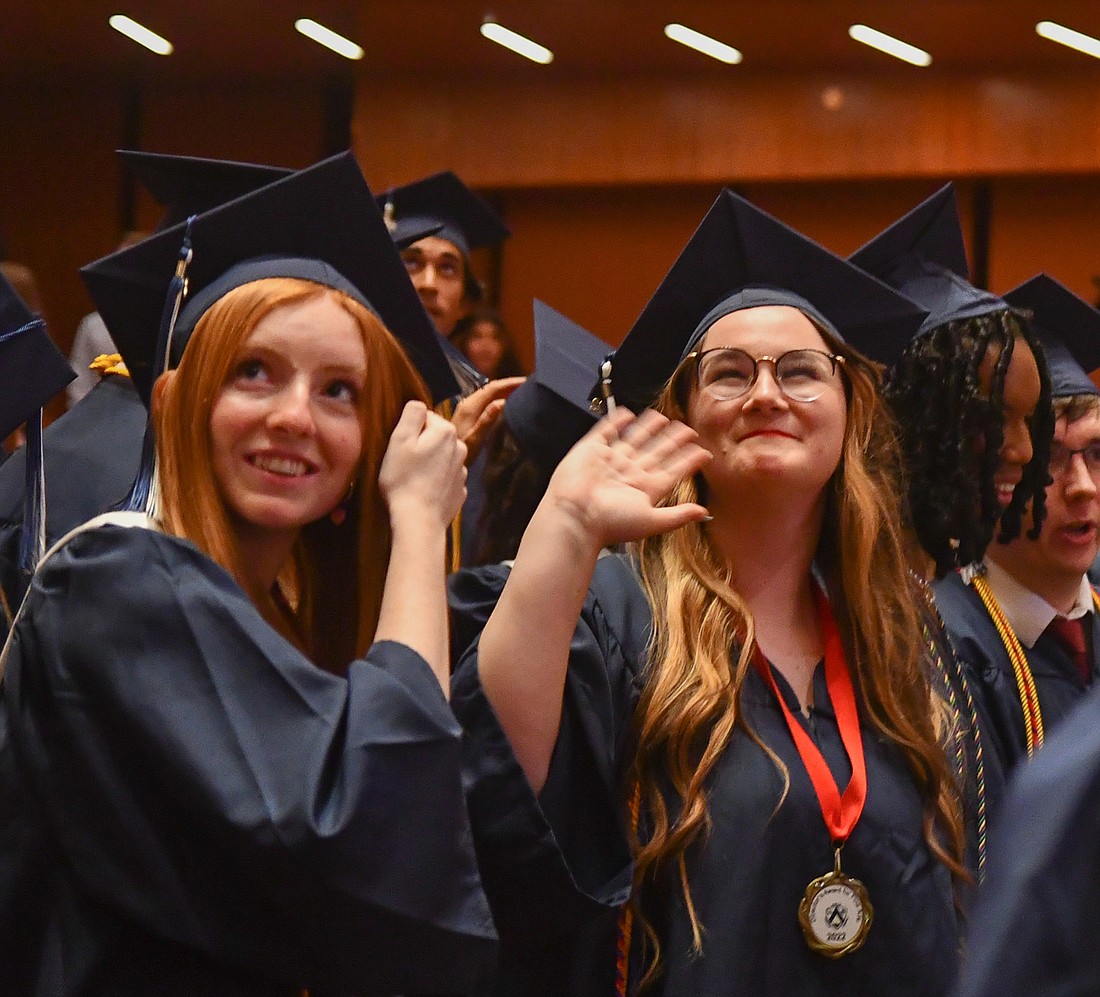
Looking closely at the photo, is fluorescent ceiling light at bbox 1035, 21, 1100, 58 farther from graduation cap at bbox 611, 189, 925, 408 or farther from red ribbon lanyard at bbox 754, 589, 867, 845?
red ribbon lanyard at bbox 754, 589, 867, 845

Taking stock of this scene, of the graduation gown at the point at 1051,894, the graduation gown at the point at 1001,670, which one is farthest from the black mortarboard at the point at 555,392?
the graduation gown at the point at 1051,894

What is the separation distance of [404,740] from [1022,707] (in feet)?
5.15

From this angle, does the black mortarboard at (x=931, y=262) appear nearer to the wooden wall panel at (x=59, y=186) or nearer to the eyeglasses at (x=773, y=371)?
the eyeglasses at (x=773, y=371)

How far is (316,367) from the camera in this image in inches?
75.9

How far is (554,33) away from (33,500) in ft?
15.7

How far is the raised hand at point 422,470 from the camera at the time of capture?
193 centimetres

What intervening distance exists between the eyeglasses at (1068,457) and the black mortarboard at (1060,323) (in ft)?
0.41

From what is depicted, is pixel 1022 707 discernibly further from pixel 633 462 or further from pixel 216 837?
pixel 216 837

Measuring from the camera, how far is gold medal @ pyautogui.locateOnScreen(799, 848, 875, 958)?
2.04 metres

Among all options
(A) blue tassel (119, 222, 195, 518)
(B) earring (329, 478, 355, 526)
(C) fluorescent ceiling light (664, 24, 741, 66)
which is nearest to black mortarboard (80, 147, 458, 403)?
(A) blue tassel (119, 222, 195, 518)

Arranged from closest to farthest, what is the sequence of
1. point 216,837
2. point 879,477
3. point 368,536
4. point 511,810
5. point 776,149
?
point 216,837, point 511,810, point 368,536, point 879,477, point 776,149

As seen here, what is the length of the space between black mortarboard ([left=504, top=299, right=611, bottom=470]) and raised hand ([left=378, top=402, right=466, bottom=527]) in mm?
565

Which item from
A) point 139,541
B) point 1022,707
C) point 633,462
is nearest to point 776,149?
point 1022,707

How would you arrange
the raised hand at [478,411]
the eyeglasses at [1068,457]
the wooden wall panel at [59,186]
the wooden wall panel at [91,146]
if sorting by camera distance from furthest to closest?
the wooden wall panel at [59,186] → the wooden wall panel at [91,146] → the raised hand at [478,411] → the eyeglasses at [1068,457]
